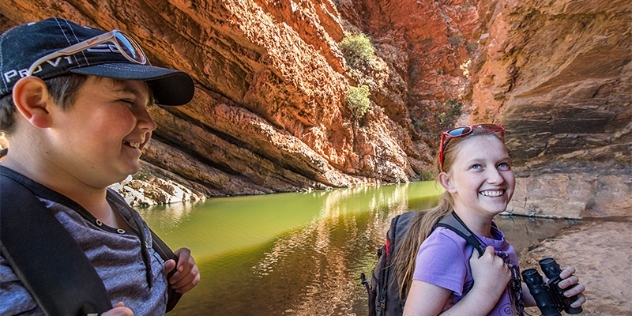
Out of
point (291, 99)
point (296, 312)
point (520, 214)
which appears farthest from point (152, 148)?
point (520, 214)

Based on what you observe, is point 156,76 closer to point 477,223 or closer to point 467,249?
point 467,249

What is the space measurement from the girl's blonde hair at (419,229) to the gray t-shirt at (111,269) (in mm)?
943

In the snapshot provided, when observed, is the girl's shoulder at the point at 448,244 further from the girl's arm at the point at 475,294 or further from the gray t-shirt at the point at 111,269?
the gray t-shirt at the point at 111,269

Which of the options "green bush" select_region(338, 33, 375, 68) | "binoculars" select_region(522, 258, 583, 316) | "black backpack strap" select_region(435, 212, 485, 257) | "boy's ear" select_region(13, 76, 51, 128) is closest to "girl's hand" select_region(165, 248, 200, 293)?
"boy's ear" select_region(13, 76, 51, 128)

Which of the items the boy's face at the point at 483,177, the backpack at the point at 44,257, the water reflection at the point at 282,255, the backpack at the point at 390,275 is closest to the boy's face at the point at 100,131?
the backpack at the point at 44,257

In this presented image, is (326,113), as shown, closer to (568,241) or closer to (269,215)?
(269,215)

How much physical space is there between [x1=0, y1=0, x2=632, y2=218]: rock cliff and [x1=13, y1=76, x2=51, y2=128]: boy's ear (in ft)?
23.0

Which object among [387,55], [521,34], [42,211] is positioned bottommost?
[42,211]

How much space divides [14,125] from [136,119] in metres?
0.27

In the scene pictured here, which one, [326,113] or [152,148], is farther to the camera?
[326,113]

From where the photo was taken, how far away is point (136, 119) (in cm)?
91

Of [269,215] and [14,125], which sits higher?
[14,125]

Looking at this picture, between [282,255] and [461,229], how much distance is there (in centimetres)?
495

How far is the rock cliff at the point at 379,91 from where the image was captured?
20.1ft
